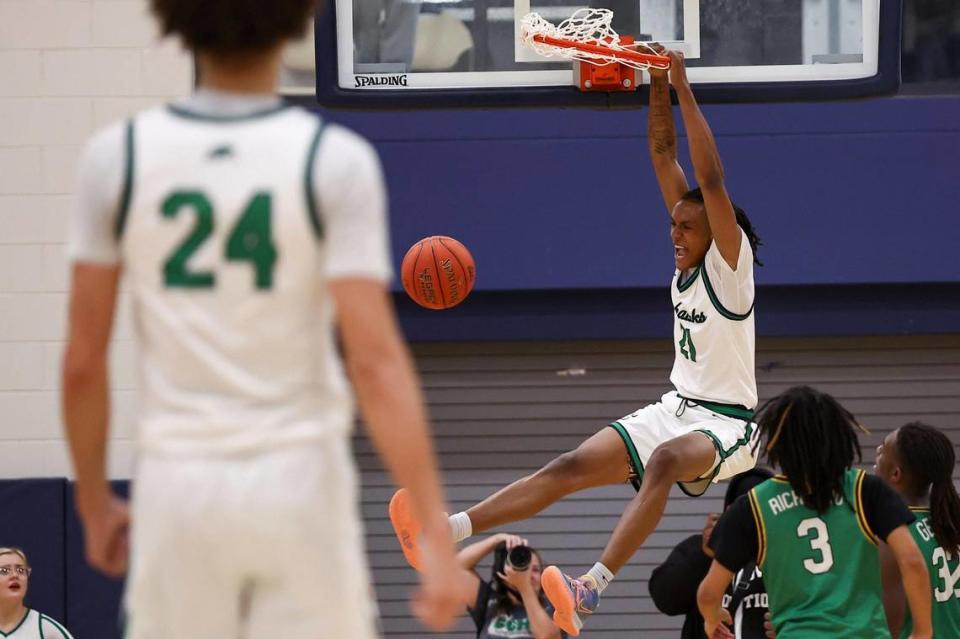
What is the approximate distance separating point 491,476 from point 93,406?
651 centimetres

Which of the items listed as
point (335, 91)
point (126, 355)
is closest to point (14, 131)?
point (126, 355)

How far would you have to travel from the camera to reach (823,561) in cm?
443

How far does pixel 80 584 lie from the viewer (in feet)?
27.9

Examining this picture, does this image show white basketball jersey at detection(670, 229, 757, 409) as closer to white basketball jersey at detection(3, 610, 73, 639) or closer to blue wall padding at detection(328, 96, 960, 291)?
blue wall padding at detection(328, 96, 960, 291)

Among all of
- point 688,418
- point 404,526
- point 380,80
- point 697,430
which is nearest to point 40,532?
point 380,80

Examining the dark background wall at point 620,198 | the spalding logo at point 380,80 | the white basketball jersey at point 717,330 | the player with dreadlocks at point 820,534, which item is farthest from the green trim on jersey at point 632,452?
the spalding logo at point 380,80

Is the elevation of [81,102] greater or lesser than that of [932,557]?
greater

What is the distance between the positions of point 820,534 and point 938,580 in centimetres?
137

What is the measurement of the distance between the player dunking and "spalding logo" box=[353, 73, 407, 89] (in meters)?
5.54

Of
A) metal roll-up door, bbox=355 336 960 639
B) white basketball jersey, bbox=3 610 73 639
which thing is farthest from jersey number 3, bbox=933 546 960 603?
white basketball jersey, bbox=3 610 73 639

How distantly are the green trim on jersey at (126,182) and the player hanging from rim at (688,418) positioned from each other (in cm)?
334

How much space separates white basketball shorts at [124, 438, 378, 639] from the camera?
7.64 ft

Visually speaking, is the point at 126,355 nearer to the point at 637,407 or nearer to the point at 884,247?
the point at 637,407

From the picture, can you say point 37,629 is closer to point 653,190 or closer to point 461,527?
point 461,527
